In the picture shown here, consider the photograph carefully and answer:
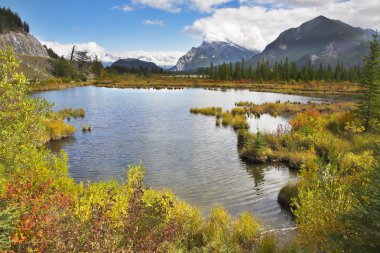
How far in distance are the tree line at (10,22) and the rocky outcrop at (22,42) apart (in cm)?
289

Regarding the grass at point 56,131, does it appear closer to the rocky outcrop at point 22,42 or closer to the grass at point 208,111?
the grass at point 208,111

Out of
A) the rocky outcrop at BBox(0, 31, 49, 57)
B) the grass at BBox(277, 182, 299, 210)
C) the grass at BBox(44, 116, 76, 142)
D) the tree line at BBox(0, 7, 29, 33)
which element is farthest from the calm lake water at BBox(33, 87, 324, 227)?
the tree line at BBox(0, 7, 29, 33)

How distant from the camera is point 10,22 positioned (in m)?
175

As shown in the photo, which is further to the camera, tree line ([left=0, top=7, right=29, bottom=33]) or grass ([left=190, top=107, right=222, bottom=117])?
tree line ([left=0, top=7, right=29, bottom=33])

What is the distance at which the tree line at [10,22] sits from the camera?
169 meters

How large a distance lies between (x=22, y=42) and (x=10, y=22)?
13027mm

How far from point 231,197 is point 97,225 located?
12.7m

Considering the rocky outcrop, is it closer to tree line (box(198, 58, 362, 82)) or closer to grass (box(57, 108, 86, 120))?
tree line (box(198, 58, 362, 82))

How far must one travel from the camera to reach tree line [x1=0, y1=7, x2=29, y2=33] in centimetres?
16900

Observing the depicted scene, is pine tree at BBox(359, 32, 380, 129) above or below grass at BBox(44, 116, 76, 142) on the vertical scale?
above

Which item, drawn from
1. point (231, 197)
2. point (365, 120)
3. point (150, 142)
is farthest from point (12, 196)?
point (365, 120)

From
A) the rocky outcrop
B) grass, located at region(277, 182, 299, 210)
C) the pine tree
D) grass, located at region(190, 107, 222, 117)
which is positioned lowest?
grass, located at region(277, 182, 299, 210)

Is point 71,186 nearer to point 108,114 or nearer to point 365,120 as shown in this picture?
point 365,120

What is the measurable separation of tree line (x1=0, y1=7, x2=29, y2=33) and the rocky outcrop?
289 centimetres
